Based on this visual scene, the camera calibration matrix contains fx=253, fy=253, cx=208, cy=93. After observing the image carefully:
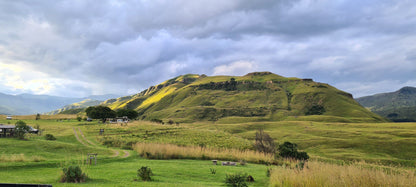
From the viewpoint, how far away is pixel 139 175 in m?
13.3

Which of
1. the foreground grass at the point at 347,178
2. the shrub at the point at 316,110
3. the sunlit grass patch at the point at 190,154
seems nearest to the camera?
the foreground grass at the point at 347,178

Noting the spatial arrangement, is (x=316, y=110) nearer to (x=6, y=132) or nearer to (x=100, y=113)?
(x=100, y=113)

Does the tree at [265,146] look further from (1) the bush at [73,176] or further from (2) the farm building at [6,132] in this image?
(2) the farm building at [6,132]

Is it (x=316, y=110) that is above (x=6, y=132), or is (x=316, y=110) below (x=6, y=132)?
above

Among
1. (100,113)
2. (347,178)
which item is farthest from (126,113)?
(347,178)

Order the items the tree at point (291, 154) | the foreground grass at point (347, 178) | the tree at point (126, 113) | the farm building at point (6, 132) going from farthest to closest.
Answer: the tree at point (126, 113)
the farm building at point (6, 132)
the tree at point (291, 154)
the foreground grass at point (347, 178)

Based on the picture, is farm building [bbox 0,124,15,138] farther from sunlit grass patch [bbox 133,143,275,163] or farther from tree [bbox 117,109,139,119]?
tree [bbox 117,109,139,119]

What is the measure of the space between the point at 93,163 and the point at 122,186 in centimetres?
1089

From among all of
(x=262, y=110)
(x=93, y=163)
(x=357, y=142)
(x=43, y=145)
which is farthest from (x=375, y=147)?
(x=262, y=110)

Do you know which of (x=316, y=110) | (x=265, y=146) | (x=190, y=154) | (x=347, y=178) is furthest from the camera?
(x=316, y=110)

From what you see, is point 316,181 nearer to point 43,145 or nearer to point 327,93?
point 43,145

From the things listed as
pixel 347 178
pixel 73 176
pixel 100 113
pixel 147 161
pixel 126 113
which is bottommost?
pixel 147 161

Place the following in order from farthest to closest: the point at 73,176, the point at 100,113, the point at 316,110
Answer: the point at 316,110, the point at 100,113, the point at 73,176

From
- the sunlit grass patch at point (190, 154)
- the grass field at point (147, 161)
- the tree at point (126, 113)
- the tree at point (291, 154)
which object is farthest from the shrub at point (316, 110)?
the sunlit grass patch at point (190, 154)
